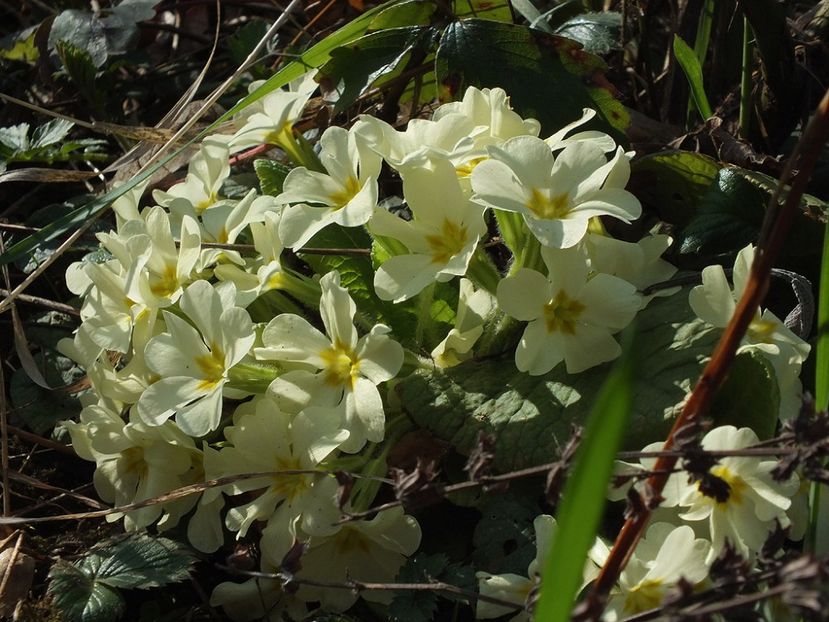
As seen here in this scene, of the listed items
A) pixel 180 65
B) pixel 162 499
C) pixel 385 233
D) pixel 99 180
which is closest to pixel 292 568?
pixel 162 499

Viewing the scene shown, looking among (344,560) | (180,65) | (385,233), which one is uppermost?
(385,233)

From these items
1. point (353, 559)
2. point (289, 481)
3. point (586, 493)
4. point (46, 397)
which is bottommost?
point (46, 397)

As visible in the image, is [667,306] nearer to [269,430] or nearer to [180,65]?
[269,430]

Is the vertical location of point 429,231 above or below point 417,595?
above

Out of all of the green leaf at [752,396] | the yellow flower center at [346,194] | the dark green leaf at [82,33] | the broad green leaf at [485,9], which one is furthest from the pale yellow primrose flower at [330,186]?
the dark green leaf at [82,33]

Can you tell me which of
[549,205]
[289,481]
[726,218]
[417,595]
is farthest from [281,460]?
[726,218]

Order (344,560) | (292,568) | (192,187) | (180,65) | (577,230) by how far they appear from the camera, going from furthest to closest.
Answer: (180,65)
(192,187)
(344,560)
(577,230)
(292,568)

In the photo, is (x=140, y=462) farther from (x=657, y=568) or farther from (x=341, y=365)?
(x=657, y=568)

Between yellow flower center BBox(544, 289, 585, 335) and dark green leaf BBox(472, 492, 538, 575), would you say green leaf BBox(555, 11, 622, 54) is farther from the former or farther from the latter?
dark green leaf BBox(472, 492, 538, 575)
